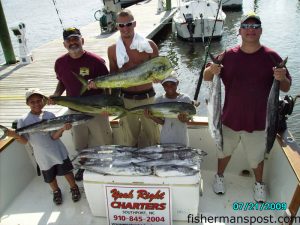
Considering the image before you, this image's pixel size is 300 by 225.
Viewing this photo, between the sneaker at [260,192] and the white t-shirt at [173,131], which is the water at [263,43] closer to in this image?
the sneaker at [260,192]

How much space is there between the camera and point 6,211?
384cm

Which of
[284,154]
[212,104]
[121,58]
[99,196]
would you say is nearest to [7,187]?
[99,196]

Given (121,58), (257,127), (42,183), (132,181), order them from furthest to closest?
(42,183) → (121,58) → (257,127) → (132,181)

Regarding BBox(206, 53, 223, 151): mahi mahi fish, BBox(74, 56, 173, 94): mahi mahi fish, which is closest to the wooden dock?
BBox(74, 56, 173, 94): mahi mahi fish

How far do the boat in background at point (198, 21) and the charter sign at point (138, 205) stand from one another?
14900 mm

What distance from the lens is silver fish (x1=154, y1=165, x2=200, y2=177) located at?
10.1 ft

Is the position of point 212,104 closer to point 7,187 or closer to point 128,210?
point 128,210

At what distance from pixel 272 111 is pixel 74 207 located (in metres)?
2.45

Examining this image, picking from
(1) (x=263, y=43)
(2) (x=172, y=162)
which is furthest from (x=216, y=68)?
(1) (x=263, y=43)

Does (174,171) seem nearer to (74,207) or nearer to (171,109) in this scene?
(171,109)

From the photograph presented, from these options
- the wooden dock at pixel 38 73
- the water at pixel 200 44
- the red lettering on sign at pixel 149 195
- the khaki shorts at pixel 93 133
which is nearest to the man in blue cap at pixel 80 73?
the khaki shorts at pixel 93 133

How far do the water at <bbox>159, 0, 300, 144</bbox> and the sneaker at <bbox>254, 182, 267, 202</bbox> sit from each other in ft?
16.6

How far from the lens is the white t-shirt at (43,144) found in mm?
3502

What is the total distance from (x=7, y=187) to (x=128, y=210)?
163cm
